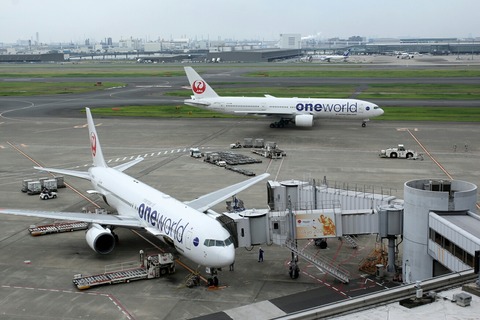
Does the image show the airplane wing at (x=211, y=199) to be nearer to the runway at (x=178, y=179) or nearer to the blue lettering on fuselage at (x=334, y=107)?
the runway at (x=178, y=179)

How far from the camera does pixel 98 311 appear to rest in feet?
113

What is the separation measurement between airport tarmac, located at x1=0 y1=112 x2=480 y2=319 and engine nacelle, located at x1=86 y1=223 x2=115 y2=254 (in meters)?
0.73

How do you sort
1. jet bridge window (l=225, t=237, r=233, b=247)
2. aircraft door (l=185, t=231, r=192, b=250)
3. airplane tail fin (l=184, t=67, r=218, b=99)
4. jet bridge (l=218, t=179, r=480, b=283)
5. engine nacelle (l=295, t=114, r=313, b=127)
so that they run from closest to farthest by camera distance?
jet bridge (l=218, t=179, r=480, b=283)
jet bridge window (l=225, t=237, r=233, b=247)
aircraft door (l=185, t=231, r=192, b=250)
engine nacelle (l=295, t=114, r=313, b=127)
airplane tail fin (l=184, t=67, r=218, b=99)

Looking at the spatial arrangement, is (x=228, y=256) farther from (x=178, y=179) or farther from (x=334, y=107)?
(x=334, y=107)

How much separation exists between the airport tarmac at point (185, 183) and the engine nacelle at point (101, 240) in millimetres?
726

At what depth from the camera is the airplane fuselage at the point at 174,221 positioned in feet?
119

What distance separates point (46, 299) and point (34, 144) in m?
58.0

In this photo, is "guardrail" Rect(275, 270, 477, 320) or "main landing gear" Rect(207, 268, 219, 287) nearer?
"guardrail" Rect(275, 270, 477, 320)

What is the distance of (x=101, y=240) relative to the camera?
42625 millimetres

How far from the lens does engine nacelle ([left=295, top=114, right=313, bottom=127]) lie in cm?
10081

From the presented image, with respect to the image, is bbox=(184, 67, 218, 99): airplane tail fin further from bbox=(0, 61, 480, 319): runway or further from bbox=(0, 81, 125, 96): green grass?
bbox=(0, 81, 125, 96): green grass

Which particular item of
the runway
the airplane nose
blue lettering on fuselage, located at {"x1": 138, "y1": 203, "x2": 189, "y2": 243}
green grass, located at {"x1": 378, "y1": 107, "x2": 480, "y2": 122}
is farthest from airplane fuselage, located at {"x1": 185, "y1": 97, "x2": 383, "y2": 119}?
the airplane nose

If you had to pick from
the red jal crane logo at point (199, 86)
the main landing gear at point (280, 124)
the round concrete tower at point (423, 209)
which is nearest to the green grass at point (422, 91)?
the main landing gear at point (280, 124)

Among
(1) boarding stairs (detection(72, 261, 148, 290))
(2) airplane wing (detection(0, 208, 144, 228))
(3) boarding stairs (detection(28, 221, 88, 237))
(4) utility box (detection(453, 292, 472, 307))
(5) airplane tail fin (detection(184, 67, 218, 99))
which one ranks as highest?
(5) airplane tail fin (detection(184, 67, 218, 99))
